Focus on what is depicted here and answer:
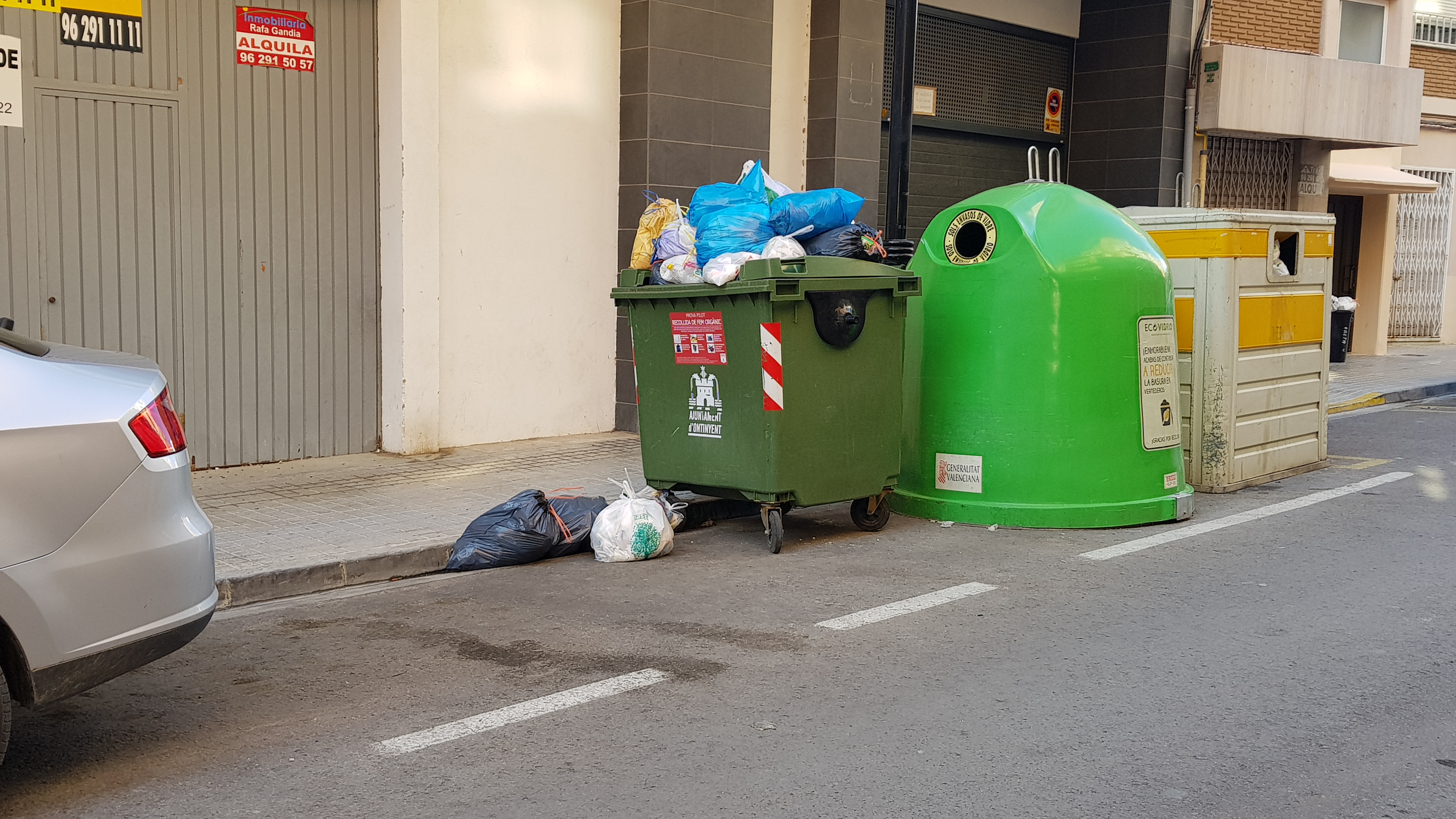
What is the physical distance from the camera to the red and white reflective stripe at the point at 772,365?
6.85 meters

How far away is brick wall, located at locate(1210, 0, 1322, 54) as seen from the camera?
18.2m

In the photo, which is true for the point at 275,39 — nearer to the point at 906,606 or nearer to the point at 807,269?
the point at 807,269

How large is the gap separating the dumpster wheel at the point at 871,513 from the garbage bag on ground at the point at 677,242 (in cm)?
170

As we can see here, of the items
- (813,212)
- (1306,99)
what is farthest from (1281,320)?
(1306,99)

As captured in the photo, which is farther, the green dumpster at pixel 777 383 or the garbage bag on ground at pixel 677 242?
the garbage bag on ground at pixel 677 242

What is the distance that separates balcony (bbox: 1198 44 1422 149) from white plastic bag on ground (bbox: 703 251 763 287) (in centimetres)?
1182

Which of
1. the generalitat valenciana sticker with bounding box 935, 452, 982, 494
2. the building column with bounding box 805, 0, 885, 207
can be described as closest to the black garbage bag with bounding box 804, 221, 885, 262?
the generalitat valenciana sticker with bounding box 935, 452, 982, 494

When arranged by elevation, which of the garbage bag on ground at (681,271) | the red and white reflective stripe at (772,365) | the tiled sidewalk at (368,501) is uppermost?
the garbage bag on ground at (681,271)

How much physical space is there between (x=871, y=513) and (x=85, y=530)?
15.4 ft

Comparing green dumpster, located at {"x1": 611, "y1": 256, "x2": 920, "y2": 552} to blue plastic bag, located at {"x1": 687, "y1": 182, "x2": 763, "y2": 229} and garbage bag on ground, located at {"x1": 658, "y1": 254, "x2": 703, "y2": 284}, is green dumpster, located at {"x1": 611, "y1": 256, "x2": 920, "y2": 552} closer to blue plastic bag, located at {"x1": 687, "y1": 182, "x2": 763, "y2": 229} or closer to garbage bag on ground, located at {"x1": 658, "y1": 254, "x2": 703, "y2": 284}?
garbage bag on ground, located at {"x1": 658, "y1": 254, "x2": 703, "y2": 284}

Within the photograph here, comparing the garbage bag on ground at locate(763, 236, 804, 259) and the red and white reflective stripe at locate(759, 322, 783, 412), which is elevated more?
the garbage bag on ground at locate(763, 236, 804, 259)

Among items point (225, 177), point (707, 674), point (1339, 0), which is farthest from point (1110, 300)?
point (1339, 0)

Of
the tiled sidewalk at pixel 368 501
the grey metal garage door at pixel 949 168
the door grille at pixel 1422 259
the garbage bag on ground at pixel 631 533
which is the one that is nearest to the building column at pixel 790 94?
the grey metal garage door at pixel 949 168

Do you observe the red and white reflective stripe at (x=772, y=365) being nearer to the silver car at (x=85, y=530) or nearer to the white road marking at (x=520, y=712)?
the white road marking at (x=520, y=712)
